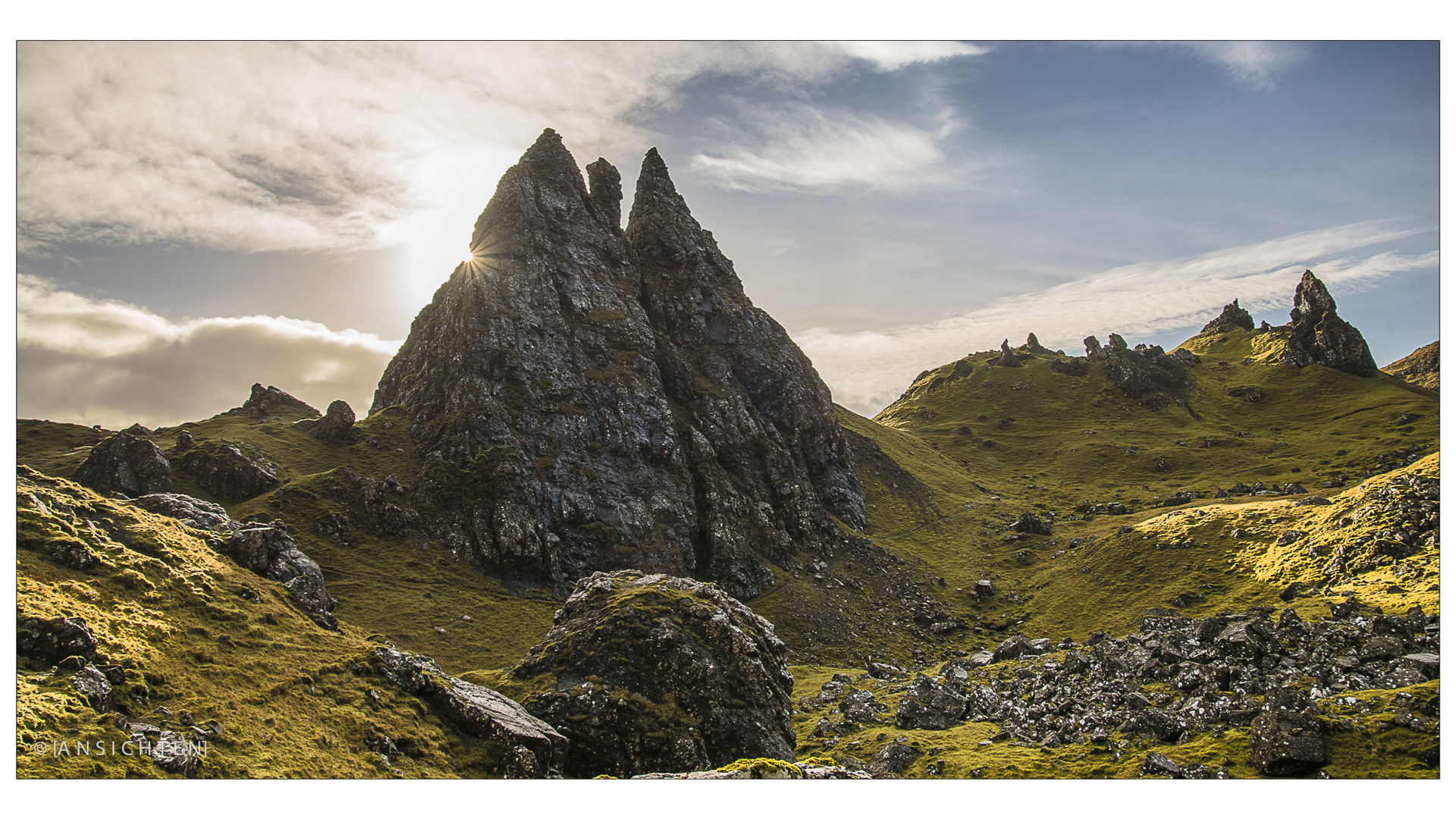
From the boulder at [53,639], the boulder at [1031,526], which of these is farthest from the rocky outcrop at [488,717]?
the boulder at [1031,526]

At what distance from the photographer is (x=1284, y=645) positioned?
104 feet

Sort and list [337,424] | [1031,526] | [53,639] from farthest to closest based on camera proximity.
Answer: [1031,526] → [337,424] → [53,639]

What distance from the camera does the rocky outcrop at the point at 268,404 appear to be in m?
120

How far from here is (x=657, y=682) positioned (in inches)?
1284

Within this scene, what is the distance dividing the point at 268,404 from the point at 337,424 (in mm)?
32691

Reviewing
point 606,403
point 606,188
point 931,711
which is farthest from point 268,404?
point 931,711

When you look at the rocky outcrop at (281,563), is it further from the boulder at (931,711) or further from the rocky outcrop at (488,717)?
the boulder at (931,711)

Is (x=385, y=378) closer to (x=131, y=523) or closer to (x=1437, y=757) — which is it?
(x=131, y=523)

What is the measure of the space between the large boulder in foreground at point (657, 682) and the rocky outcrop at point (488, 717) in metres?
1.95

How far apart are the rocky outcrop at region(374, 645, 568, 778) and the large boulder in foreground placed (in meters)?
1.95

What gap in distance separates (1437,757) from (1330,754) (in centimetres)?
352

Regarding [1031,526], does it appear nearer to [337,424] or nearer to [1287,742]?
[1287,742]

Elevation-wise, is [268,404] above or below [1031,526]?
above
